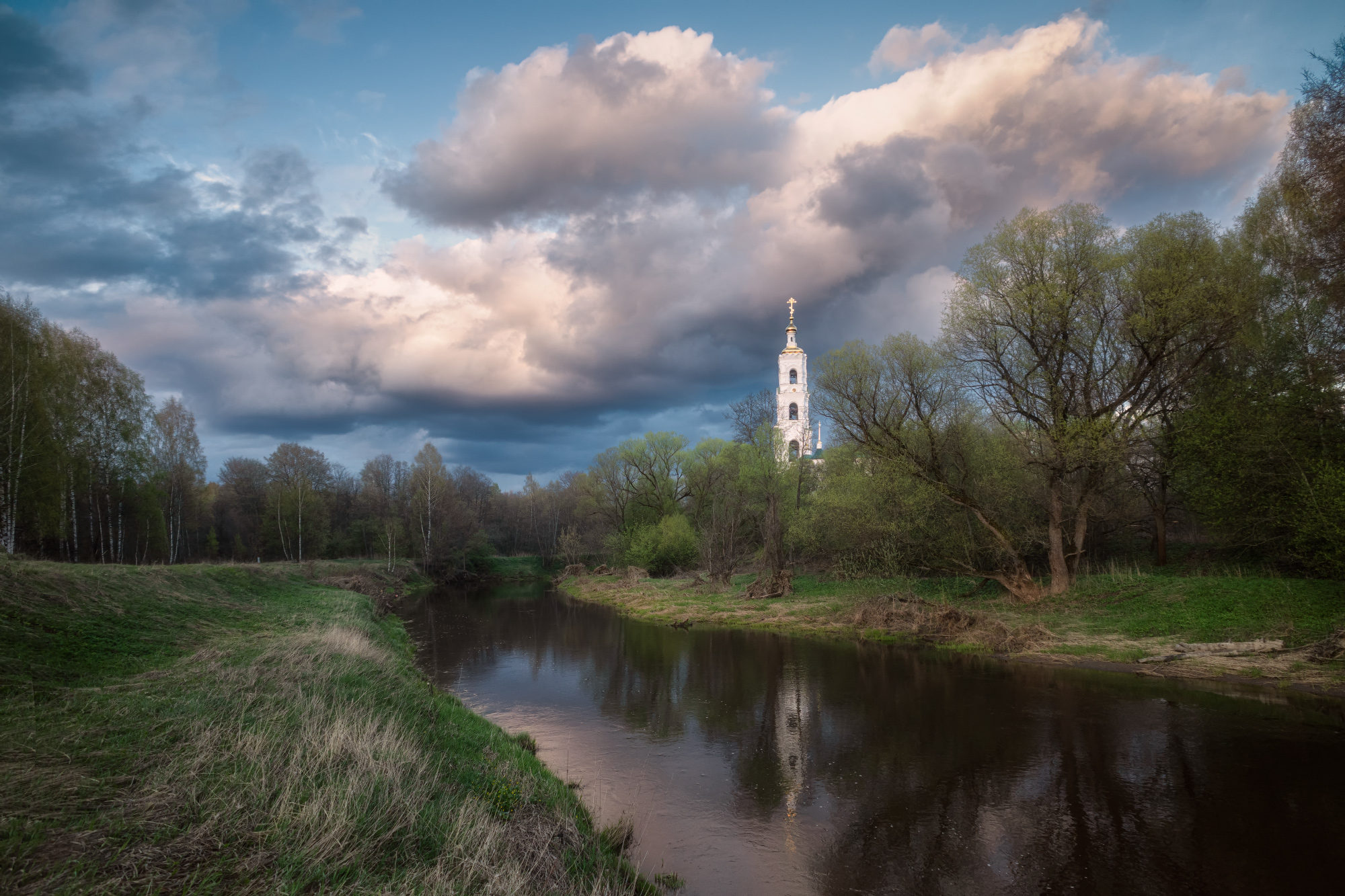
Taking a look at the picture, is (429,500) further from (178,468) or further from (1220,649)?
(1220,649)

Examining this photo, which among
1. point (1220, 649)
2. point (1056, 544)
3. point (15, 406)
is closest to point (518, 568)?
point (15, 406)

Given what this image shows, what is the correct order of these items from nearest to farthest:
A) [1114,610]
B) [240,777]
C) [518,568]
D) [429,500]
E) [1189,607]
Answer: [240,777] < [1189,607] < [1114,610] < [429,500] < [518,568]

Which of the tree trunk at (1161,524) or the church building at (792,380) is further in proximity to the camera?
the church building at (792,380)

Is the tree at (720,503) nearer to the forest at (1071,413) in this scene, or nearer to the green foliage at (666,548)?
the green foliage at (666,548)

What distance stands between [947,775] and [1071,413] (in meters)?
16.7

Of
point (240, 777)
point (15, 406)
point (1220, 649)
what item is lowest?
point (1220, 649)

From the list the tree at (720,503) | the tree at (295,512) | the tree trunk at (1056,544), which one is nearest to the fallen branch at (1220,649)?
the tree trunk at (1056,544)

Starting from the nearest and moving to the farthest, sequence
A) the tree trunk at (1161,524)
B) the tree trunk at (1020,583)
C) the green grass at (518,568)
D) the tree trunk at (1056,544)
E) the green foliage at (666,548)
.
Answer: the tree trunk at (1056,544)
the tree trunk at (1020,583)
the tree trunk at (1161,524)
the green foliage at (666,548)
the green grass at (518,568)

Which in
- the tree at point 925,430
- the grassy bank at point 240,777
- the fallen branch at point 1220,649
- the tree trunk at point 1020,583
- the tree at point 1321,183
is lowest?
the fallen branch at point 1220,649

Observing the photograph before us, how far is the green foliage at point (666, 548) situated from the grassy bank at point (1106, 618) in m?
17.3

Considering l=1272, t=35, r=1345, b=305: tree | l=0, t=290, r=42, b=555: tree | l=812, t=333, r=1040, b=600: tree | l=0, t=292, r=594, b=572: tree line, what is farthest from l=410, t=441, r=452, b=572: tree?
l=1272, t=35, r=1345, b=305: tree

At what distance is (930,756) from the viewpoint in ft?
36.3

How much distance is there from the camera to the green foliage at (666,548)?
47844 millimetres

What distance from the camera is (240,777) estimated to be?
6.20m
